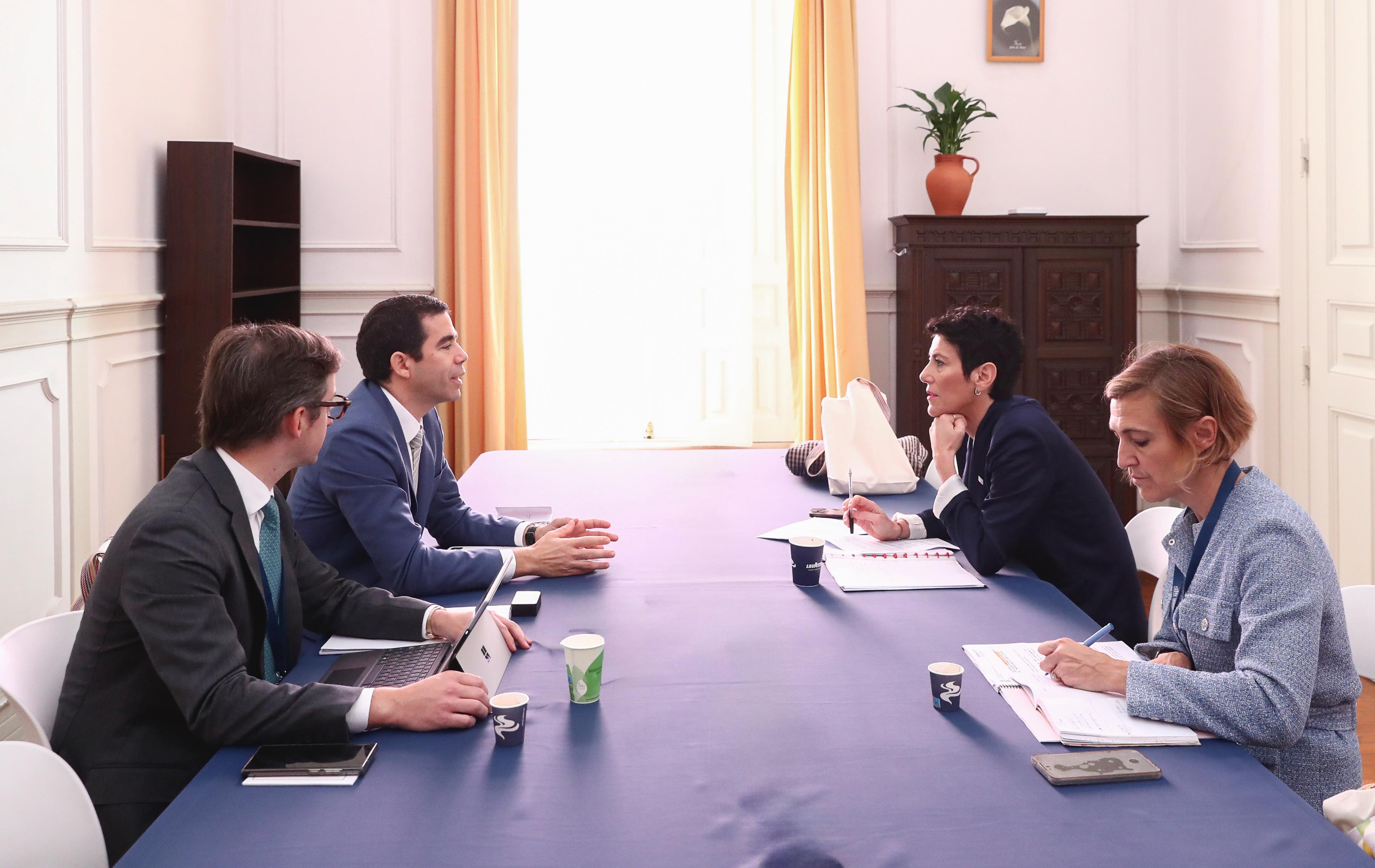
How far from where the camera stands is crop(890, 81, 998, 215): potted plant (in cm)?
511

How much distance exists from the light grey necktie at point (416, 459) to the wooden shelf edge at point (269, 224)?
2.53 metres

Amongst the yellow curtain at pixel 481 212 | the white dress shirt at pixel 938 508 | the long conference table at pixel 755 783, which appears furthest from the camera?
the yellow curtain at pixel 481 212

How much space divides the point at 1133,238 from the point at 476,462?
315 centimetres

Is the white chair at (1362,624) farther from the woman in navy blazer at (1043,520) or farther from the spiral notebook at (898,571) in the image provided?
the spiral notebook at (898,571)

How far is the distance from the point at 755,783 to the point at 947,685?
0.34 meters

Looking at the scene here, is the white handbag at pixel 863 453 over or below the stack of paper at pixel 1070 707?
over

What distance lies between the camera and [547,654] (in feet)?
5.86

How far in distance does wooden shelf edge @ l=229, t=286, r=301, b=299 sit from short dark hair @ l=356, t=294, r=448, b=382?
2.28m

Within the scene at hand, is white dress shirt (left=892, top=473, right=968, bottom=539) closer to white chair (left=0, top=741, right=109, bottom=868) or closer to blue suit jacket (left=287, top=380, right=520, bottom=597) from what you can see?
blue suit jacket (left=287, top=380, right=520, bottom=597)

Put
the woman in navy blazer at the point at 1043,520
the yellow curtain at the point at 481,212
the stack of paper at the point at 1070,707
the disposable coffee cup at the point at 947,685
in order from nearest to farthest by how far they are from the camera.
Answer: the stack of paper at the point at 1070,707, the disposable coffee cup at the point at 947,685, the woman in navy blazer at the point at 1043,520, the yellow curtain at the point at 481,212

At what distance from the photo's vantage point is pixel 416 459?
97.3 inches

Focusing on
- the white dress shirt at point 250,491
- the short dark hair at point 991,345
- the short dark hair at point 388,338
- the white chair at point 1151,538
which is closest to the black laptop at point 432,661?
the white dress shirt at point 250,491

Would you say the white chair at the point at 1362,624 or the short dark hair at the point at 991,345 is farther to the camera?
the short dark hair at the point at 991,345

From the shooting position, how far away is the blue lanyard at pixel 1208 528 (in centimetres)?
161
